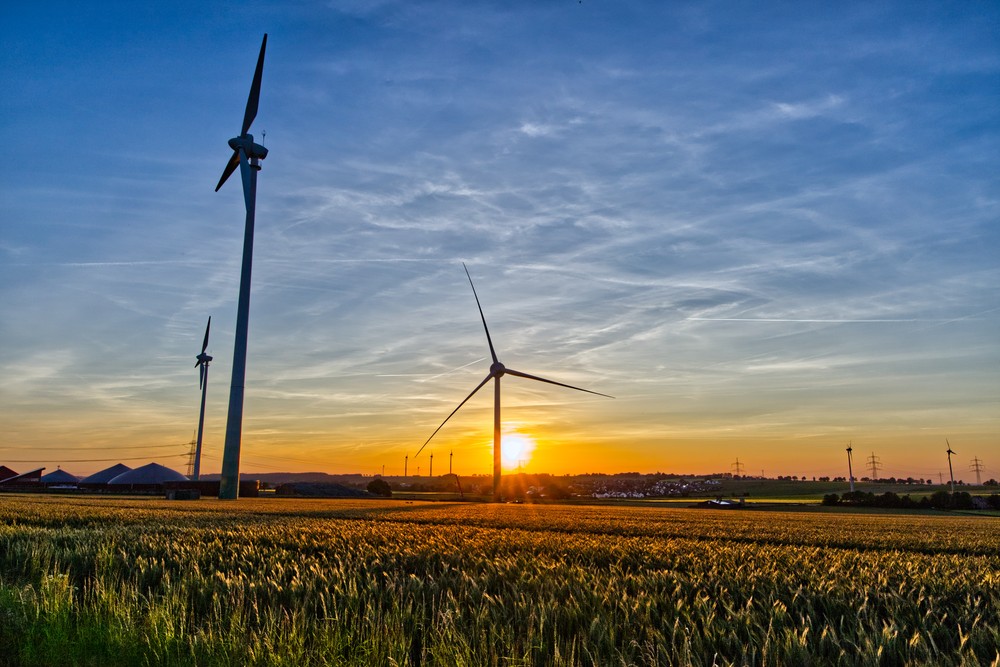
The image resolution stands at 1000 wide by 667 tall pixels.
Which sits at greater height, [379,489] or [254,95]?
[254,95]

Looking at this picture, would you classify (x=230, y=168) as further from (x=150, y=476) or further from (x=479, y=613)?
(x=150, y=476)

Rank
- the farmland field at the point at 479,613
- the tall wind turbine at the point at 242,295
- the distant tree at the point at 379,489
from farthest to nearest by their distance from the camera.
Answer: the distant tree at the point at 379,489, the tall wind turbine at the point at 242,295, the farmland field at the point at 479,613

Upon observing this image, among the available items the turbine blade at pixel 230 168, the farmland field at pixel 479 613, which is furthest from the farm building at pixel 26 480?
Result: the farmland field at pixel 479 613

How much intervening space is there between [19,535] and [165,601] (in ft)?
43.1

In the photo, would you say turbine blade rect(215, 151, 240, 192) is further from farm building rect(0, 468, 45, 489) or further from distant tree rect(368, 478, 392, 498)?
farm building rect(0, 468, 45, 489)

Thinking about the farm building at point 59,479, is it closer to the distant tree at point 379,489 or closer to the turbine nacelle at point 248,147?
the distant tree at point 379,489

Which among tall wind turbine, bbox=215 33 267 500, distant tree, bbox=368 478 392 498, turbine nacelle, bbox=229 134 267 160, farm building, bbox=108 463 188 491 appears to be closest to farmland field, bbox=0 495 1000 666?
tall wind turbine, bbox=215 33 267 500

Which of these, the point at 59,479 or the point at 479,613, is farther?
the point at 59,479

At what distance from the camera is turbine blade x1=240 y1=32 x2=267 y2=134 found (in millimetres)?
68062

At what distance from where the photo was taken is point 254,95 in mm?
69938

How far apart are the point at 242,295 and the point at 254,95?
2419cm

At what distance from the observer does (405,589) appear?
7168 mm

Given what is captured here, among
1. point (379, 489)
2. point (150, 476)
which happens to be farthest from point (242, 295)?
point (150, 476)

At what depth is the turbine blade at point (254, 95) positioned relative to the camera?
68062 mm
